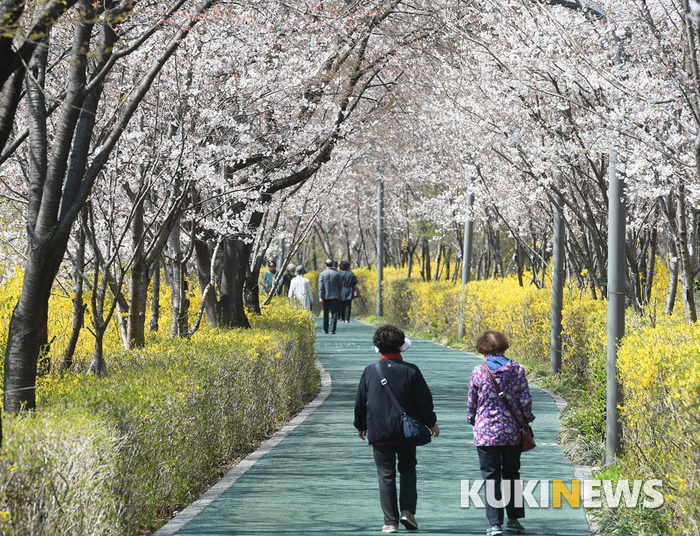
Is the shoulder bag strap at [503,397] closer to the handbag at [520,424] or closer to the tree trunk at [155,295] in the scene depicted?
the handbag at [520,424]

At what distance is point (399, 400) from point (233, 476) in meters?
2.18

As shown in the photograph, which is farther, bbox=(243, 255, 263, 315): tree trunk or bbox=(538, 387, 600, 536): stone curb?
bbox=(243, 255, 263, 315): tree trunk

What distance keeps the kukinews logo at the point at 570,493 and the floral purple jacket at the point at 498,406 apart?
0.96ft

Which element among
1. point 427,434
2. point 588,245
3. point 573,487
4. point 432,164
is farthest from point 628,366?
point 432,164

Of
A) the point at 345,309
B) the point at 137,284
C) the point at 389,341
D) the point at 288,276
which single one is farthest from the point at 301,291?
the point at 389,341

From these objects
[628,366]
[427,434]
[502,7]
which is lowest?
[427,434]

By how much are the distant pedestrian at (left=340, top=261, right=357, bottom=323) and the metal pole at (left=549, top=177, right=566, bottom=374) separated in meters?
10.2

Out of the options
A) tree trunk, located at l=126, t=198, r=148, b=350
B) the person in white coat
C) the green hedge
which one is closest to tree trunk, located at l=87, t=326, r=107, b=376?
the green hedge

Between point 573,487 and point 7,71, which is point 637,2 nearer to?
point 573,487

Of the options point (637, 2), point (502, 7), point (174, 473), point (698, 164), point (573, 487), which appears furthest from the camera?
point (502, 7)

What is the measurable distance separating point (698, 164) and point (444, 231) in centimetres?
2387

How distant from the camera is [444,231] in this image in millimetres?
28953

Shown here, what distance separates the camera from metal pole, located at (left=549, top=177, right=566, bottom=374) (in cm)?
1306

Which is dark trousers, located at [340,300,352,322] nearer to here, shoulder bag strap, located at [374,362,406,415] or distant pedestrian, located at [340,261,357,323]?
distant pedestrian, located at [340,261,357,323]
